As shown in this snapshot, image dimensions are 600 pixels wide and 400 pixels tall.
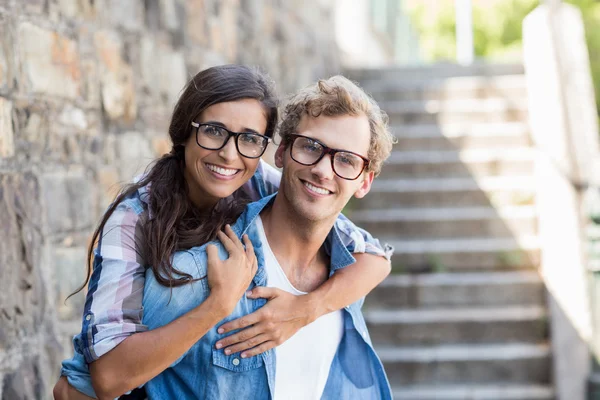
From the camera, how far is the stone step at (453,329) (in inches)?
185

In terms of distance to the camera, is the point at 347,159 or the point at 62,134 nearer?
the point at 347,159

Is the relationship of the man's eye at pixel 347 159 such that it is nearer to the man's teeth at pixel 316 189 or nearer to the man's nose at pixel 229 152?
the man's teeth at pixel 316 189

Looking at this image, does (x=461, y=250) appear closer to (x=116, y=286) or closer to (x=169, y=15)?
(x=169, y=15)

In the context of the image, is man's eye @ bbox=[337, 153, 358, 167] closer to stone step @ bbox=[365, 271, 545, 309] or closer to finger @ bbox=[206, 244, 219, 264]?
finger @ bbox=[206, 244, 219, 264]

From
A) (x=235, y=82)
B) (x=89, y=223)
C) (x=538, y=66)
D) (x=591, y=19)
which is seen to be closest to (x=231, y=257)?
(x=235, y=82)

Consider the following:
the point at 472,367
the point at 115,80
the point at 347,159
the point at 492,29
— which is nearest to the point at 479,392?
the point at 472,367

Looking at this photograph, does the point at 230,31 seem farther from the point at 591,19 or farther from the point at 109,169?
the point at 591,19

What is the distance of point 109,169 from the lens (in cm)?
309

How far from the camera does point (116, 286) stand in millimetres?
1716

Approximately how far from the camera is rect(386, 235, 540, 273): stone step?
5086 millimetres

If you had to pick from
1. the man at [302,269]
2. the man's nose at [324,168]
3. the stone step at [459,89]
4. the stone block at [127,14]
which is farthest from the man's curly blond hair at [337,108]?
the stone step at [459,89]

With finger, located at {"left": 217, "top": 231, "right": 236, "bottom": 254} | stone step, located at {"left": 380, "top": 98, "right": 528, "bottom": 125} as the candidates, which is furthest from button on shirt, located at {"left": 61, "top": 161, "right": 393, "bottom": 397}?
stone step, located at {"left": 380, "top": 98, "right": 528, "bottom": 125}

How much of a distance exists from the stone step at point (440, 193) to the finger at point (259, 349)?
3.75 m

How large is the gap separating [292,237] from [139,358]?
1.83 feet
